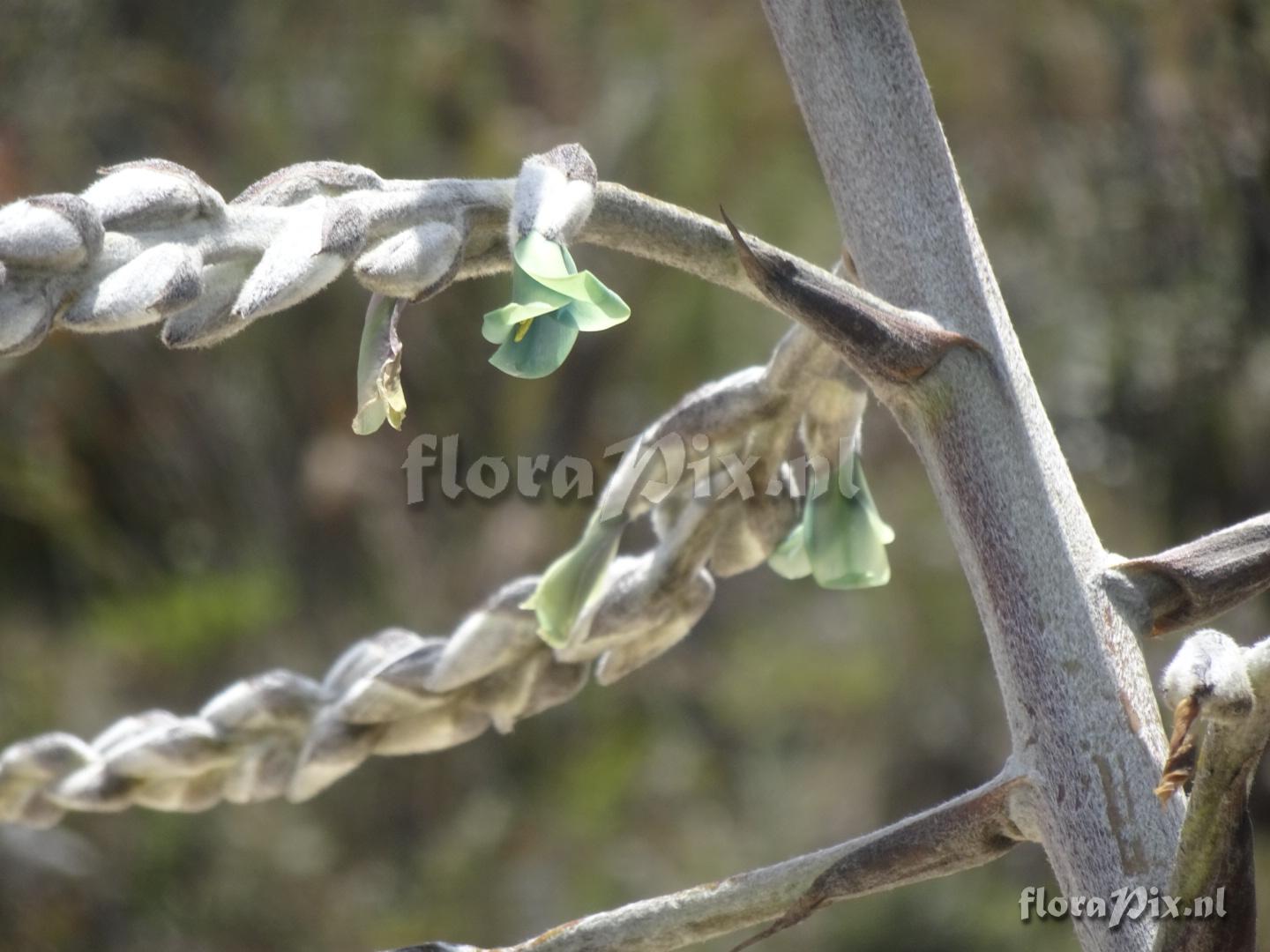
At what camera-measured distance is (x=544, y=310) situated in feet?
1.04

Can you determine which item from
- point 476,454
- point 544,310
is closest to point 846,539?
point 544,310

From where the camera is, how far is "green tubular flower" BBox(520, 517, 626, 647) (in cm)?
48

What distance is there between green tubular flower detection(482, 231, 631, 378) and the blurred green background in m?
1.45

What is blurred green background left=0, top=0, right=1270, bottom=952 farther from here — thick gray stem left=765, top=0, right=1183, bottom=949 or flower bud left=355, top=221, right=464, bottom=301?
flower bud left=355, top=221, right=464, bottom=301

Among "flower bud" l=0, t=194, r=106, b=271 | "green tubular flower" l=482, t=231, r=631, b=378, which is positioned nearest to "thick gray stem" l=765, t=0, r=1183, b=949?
"green tubular flower" l=482, t=231, r=631, b=378

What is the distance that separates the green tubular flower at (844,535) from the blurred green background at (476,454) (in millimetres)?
1271

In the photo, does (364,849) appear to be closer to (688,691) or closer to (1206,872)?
(688,691)

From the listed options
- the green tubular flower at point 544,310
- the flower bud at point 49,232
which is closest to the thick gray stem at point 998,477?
the green tubular flower at point 544,310

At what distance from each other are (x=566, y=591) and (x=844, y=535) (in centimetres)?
10

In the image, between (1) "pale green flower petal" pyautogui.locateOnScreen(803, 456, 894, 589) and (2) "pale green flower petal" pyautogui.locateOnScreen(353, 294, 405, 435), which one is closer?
(2) "pale green flower petal" pyautogui.locateOnScreen(353, 294, 405, 435)

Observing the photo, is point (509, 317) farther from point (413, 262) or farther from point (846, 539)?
point (846, 539)

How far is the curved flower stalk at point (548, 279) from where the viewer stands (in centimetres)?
31

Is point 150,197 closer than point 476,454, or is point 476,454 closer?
point 150,197

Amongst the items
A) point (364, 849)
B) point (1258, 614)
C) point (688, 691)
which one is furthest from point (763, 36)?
point (364, 849)
